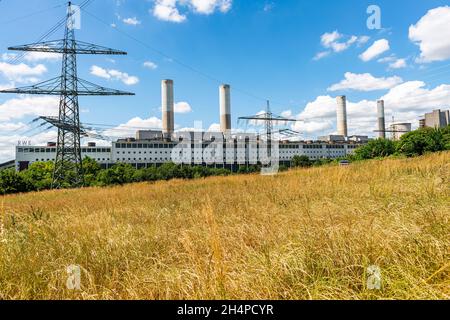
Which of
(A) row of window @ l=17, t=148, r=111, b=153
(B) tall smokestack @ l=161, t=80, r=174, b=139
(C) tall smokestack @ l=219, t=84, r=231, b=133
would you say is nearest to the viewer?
(B) tall smokestack @ l=161, t=80, r=174, b=139

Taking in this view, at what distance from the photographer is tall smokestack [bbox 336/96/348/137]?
87.1 m

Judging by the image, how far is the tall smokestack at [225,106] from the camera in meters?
73.8

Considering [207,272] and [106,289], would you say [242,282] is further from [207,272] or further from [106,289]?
[106,289]

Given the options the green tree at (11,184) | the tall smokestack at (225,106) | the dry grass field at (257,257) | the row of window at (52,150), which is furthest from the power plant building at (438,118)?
the green tree at (11,184)

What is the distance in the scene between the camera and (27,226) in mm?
4023

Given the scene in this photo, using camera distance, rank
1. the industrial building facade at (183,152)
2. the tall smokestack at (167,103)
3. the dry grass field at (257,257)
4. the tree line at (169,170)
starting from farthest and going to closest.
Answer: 1. the industrial building facade at (183,152)
2. the tall smokestack at (167,103)
3. the tree line at (169,170)
4. the dry grass field at (257,257)

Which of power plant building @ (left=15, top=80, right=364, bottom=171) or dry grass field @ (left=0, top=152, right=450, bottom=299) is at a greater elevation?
power plant building @ (left=15, top=80, right=364, bottom=171)

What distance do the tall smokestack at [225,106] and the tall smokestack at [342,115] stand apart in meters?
41.5

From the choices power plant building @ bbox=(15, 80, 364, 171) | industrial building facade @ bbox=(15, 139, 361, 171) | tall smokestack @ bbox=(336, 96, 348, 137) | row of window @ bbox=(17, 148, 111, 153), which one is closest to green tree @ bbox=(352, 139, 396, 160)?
power plant building @ bbox=(15, 80, 364, 171)

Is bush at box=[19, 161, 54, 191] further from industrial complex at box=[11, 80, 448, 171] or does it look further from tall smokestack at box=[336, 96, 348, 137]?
tall smokestack at box=[336, 96, 348, 137]

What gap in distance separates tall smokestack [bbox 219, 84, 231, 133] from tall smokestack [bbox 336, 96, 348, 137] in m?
41.5

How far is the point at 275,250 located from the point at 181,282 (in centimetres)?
88

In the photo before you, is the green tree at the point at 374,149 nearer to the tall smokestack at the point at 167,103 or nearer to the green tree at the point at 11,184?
the tall smokestack at the point at 167,103
